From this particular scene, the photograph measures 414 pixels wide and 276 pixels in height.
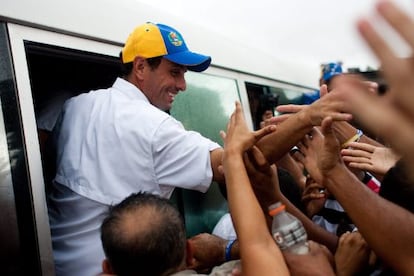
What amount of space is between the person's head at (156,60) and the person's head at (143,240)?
3.16 ft

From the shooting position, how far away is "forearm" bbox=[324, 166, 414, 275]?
1268mm

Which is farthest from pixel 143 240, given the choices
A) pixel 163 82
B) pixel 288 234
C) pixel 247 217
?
pixel 163 82

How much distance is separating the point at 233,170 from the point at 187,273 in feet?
1.18

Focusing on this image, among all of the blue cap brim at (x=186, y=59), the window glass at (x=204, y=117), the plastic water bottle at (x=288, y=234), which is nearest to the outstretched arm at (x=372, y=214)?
the plastic water bottle at (x=288, y=234)

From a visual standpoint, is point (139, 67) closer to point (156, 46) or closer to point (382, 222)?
point (156, 46)

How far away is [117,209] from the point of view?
134 centimetres

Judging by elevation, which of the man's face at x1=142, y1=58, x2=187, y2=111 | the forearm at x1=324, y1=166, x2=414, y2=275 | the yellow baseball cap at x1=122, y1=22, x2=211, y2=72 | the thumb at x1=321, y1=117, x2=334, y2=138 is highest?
the yellow baseball cap at x1=122, y1=22, x2=211, y2=72

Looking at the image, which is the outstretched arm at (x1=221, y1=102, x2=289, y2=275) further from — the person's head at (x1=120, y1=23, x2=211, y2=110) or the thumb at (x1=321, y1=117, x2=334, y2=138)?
the person's head at (x1=120, y1=23, x2=211, y2=110)

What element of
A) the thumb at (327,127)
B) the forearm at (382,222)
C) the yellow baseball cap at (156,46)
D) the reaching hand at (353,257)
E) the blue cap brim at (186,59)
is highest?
the yellow baseball cap at (156,46)

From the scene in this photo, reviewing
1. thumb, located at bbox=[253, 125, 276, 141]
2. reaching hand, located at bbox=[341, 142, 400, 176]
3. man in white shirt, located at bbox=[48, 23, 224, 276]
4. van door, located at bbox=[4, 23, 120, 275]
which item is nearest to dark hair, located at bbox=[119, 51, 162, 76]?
man in white shirt, located at bbox=[48, 23, 224, 276]

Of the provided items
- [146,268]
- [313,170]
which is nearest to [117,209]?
[146,268]

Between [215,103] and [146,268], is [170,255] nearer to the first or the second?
[146,268]

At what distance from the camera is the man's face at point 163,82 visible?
85.7 inches

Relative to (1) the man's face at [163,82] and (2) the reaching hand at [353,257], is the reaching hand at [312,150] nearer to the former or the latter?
(2) the reaching hand at [353,257]
